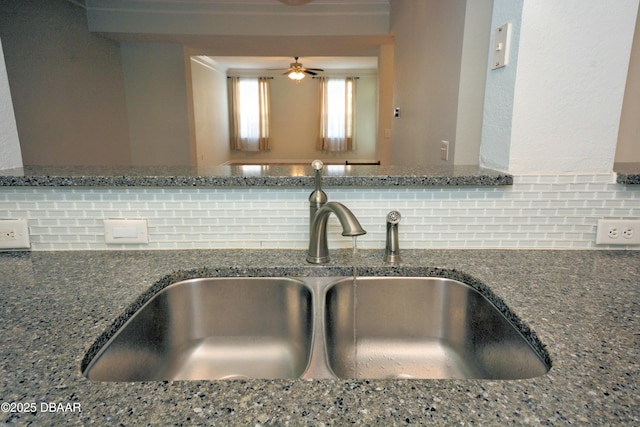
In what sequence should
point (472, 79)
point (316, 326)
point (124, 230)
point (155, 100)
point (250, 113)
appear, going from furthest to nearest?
1. point (250, 113)
2. point (155, 100)
3. point (472, 79)
4. point (124, 230)
5. point (316, 326)

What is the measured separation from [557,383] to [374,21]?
404cm

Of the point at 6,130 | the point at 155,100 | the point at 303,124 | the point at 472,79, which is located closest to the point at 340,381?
the point at 6,130

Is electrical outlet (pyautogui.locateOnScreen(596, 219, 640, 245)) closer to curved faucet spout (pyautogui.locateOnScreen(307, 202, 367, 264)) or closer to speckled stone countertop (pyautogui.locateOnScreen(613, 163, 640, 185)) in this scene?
speckled stone countertop (pyautogui.locateOnScreen(613, 163, 640, 185))

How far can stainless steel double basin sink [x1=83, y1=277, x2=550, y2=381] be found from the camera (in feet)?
2.87

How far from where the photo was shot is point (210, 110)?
7.91 metres

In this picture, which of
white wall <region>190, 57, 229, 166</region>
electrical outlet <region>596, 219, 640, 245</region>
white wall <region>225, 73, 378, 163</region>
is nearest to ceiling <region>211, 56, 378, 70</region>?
white wall <region>190, 57, 229, 166</region>

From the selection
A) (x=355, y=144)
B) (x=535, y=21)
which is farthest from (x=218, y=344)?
(x=355, y=144)

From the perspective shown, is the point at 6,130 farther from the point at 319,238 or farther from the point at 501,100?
the point at 501,100

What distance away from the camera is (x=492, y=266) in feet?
3.13

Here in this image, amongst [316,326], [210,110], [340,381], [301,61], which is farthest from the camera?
[301,61]

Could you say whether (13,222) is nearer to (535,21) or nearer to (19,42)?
(535,21)

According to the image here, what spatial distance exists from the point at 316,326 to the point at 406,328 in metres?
0.27

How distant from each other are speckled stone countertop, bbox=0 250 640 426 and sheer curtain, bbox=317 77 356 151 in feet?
29.7

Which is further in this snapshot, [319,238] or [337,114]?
[337,114]
